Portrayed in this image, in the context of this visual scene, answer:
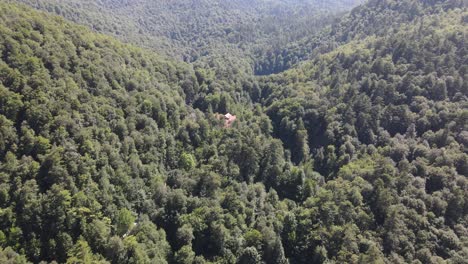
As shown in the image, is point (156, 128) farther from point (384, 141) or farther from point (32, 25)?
point (384, 141)

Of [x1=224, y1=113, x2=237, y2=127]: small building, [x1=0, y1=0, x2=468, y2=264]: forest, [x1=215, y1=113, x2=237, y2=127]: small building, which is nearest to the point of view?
[x1=0, y1=0, x2=468, y2=264]: forest

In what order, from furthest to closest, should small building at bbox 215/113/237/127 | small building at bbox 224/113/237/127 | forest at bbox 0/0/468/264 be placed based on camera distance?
small building at bbox 224/113/237/127 < small building at bbox 215/113/237/127 < forest at bbox 0/0/468/264

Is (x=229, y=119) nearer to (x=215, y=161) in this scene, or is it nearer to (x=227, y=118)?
(x=227, y=118)

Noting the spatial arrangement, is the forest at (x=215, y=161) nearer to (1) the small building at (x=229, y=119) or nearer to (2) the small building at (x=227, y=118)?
(1) the small building at (x=229, y=119)

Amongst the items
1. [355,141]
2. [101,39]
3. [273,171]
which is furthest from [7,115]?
[355,141]

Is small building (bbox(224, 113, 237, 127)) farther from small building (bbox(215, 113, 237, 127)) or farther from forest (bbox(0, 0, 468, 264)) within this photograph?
forest (bbox(0, 0, 468, 264))

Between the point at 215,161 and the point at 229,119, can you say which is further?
the point at 229,119

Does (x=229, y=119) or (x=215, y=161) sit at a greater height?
(x=215, y=161)

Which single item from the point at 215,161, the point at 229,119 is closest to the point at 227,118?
the point at 229,119

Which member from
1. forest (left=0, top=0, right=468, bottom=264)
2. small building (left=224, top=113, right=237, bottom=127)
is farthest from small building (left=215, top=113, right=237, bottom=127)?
forest (left=0, top=0, right=468, bottom=264)
